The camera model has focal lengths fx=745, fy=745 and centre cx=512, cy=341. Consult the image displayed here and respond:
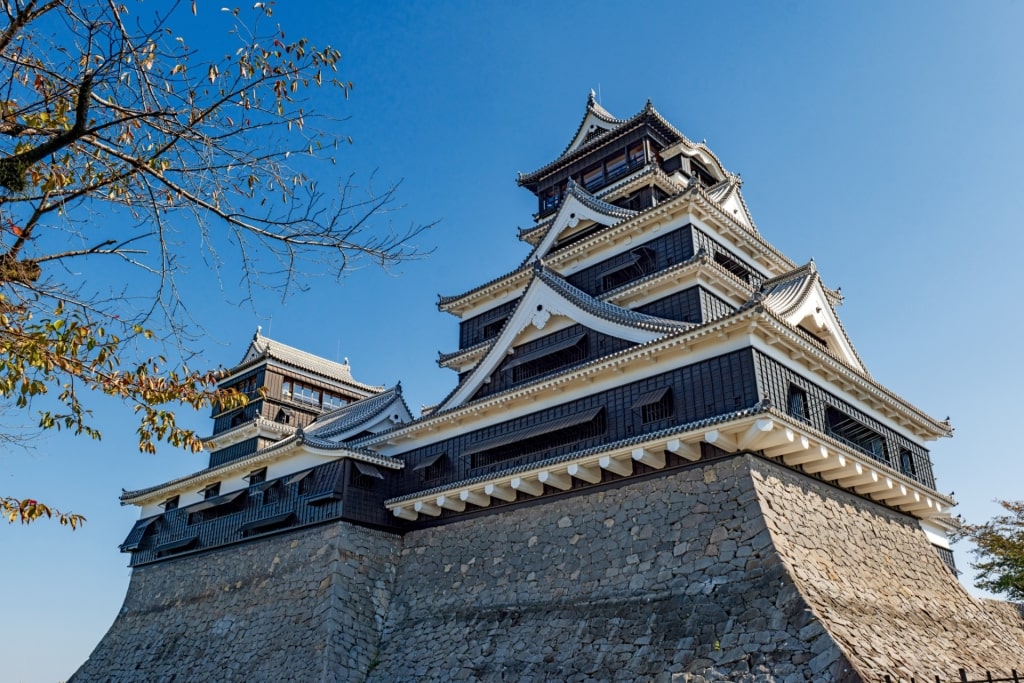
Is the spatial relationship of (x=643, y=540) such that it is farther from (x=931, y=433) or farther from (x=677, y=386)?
(x=931, y=433)

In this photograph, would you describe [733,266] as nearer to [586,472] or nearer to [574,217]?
[574,217]

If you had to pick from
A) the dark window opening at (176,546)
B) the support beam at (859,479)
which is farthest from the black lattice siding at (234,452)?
the support beam at (859,479)

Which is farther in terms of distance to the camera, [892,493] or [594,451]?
[892,493]

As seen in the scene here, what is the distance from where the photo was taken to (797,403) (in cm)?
1559

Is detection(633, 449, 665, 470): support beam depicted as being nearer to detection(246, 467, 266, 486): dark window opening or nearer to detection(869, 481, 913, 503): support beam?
detection(869, 481, 913, 503): support beam

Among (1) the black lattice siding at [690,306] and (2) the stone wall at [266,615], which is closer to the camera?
(2) the stone wall at [266,615]

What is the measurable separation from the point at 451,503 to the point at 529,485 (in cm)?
266

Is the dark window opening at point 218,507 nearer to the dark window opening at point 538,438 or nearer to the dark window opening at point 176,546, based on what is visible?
the dark window opening at point 176,546

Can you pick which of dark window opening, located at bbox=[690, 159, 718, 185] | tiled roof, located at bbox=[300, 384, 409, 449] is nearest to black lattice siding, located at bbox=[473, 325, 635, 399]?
tiled roof, located at bbox=[300, 384, 409, 449]

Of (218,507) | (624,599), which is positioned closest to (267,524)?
(218,507)

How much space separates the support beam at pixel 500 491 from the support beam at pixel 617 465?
9.34ft

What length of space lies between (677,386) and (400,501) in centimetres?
832

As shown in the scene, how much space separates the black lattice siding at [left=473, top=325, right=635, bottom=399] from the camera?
1783cm

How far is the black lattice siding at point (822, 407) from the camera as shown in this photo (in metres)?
14.8
